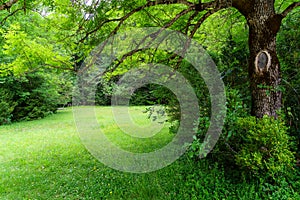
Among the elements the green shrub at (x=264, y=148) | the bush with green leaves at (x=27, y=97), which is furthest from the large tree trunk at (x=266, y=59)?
the bush with green leaves at (x=27, y=97)

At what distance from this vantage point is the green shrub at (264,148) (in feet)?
8.59

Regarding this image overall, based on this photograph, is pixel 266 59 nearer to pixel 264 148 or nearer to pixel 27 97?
pixel 264 148

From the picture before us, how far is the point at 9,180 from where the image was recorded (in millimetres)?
4121

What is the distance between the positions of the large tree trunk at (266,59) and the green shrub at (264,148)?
381 mm

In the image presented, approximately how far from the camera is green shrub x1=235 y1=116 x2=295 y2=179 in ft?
8.59

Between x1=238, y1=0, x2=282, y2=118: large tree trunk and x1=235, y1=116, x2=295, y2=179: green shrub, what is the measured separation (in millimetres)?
381

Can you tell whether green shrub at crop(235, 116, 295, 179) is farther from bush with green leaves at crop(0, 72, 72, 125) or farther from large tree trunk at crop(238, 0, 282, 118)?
bush with green leaves at crop(0, 72, 72, 125)

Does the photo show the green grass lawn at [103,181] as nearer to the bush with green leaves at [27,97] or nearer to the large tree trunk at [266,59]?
the large tree trunk at [266,59]

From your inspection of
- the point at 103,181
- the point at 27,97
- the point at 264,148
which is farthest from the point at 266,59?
the point at 27,97

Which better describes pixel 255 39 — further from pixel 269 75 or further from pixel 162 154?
pixel 162 154

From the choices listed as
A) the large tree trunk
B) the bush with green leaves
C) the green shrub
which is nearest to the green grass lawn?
the green shrub

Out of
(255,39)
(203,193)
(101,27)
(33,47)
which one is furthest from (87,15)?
(203,193)

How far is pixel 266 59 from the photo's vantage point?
3113mm

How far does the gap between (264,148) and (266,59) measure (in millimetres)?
1270
